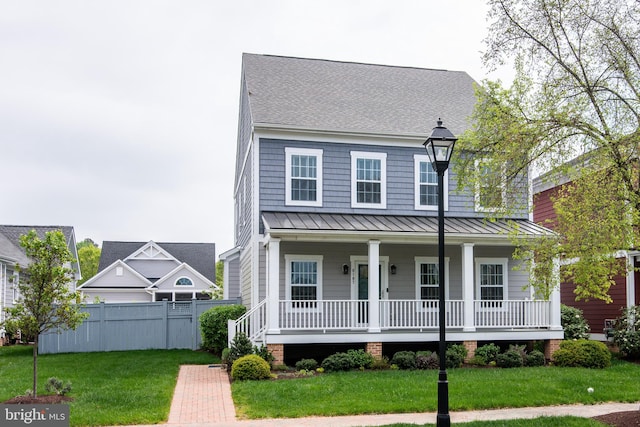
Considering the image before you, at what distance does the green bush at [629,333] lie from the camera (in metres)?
17.9

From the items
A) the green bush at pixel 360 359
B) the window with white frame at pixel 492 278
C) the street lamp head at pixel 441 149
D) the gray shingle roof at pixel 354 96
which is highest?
the gray shingle roof at pixel 354 96

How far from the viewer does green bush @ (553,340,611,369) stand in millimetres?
16312

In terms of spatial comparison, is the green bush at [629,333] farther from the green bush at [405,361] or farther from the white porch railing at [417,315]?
the green bush at [405,361]

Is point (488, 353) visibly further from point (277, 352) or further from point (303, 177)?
point (303, 177)

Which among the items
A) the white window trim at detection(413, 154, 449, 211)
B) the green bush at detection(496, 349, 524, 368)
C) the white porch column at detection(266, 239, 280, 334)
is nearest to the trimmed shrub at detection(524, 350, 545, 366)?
the green bush at detection(496, 349, 524, 368)

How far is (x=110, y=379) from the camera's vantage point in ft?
48.3

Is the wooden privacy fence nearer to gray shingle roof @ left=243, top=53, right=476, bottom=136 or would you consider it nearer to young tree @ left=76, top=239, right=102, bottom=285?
gray shingle roof @ left=243, top=53, right=476, bottom=136

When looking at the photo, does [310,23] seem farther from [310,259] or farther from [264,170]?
[310,259]

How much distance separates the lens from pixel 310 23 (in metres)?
15.4

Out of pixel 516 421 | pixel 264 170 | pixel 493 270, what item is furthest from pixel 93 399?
pixel 493 270

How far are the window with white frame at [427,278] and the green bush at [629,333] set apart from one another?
15.7 feet

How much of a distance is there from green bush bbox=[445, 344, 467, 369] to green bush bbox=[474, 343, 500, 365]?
0.44 meters

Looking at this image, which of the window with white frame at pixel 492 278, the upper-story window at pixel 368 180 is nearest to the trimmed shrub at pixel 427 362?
the window with white frame at pixel 492 278

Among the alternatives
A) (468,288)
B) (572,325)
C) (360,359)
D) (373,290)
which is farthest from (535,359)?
(360,359)
